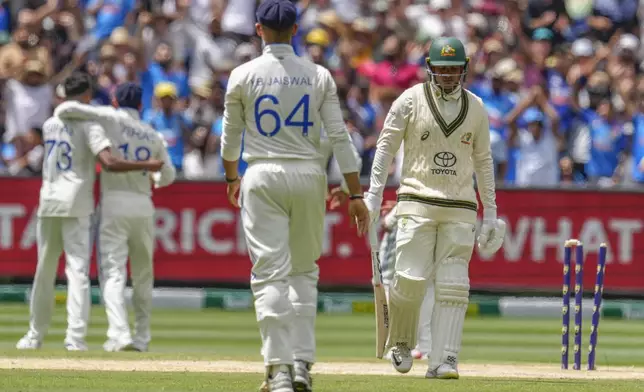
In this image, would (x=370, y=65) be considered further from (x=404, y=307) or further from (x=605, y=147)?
(x=404, y=307)

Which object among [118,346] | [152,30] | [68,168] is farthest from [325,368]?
[152,30]

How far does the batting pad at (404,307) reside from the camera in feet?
36.9

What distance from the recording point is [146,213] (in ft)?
48.9

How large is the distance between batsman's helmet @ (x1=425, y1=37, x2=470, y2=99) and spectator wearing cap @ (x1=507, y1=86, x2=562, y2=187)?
869cm

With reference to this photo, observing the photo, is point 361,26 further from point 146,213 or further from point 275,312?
point 275,312

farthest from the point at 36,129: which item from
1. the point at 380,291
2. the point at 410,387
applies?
the point at 410,387

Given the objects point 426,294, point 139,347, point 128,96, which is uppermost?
point 128,96

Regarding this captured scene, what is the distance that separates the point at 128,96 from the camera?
581 inches

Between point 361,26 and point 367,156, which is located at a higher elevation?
point 361,26

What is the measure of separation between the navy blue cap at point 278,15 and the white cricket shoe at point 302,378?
205 cm

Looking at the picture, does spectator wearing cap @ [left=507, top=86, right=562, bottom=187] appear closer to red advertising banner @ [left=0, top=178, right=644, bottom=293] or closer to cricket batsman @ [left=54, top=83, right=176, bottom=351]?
red advertising banner @ [left=0, top=178, right=644, bottom=293]

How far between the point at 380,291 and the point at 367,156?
28.4 ft

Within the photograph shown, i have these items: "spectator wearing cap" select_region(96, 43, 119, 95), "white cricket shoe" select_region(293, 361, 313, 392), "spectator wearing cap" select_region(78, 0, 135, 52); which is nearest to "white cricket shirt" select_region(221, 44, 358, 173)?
"white cricket shoe" select_region(293, 361, 313, 392)

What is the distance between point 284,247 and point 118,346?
16.8 ft
